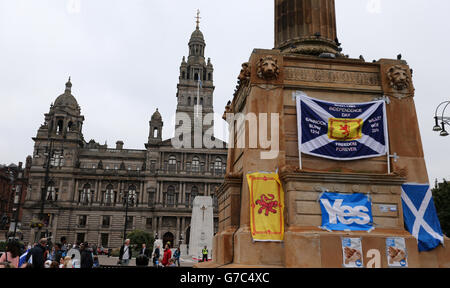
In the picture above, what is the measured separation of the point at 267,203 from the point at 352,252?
201cm

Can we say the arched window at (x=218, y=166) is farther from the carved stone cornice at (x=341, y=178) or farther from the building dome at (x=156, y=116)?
the carved stone cornice at (x=341, y=178)

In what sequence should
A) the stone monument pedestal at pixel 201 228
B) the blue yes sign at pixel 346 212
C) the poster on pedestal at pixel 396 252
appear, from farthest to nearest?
the stone monument pedestal at pixel 201 228
the blue yes sign at pixel 346 212
the poster on pedestal at pixel 396 252

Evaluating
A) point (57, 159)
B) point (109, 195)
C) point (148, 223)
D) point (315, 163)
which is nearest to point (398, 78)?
point (315, 163)

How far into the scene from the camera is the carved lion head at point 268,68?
9.02m

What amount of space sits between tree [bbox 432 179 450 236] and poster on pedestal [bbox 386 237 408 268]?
96.0 ft

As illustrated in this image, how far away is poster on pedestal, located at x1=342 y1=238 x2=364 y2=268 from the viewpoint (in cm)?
746

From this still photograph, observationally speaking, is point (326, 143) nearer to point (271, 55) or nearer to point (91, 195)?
point (271, 55)

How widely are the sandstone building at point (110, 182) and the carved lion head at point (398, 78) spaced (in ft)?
186

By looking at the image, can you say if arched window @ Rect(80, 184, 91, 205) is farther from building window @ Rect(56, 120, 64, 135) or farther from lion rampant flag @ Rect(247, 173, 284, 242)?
lion rampant flag @ Rect(247, 173, 284, 242)

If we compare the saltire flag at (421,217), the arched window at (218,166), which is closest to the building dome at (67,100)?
the arched window at (218,166)

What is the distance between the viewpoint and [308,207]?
8031 millimetres

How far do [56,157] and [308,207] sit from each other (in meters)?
67.1
